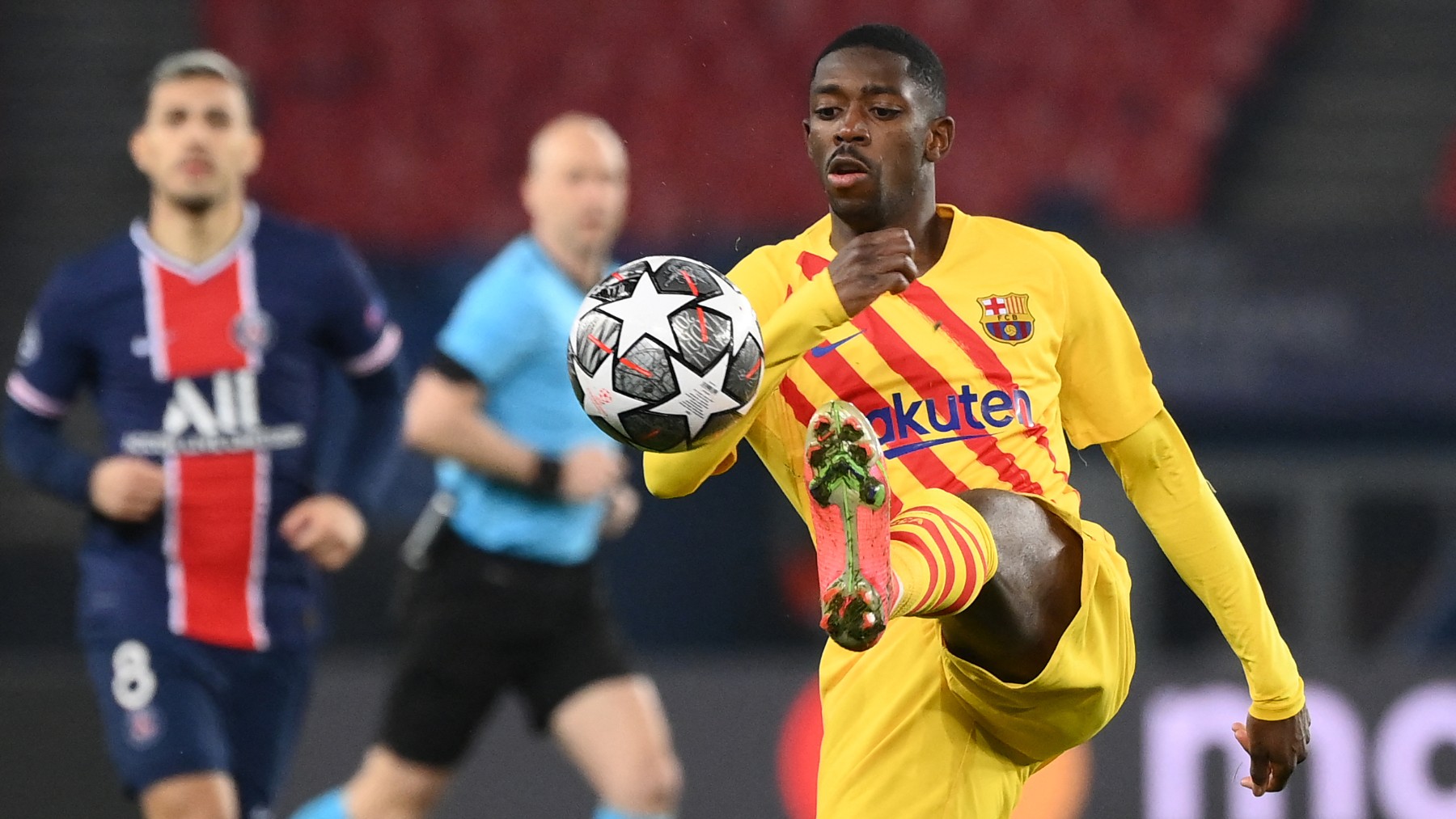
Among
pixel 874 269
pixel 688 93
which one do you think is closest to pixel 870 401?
pixel 874 269

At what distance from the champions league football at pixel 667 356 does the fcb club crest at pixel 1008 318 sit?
465 millimetres

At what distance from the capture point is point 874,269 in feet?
10.0

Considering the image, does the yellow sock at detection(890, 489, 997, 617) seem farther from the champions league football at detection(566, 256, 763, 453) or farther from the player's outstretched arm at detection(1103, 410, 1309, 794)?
the player's outstretched arm at detection(1103, 410, 1309, 794)

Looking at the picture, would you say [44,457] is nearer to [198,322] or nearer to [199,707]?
[198,322]

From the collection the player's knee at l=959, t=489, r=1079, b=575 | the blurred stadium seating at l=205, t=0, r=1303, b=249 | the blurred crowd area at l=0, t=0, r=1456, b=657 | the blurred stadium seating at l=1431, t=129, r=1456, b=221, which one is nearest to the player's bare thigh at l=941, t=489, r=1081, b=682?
the player's knee at l=959, t=489, r=1079, b=575

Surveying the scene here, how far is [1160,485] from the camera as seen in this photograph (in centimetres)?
347

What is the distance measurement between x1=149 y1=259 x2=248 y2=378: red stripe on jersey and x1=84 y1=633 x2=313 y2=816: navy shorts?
623 mm

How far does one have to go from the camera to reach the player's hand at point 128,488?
4.54 m

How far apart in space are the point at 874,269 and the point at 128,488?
84.9 inches

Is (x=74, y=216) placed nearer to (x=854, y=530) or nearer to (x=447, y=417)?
(x=447, y=417)

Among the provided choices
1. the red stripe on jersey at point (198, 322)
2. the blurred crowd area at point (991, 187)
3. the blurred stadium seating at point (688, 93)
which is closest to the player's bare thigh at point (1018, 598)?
the red stripe on jersey at point (198, 322)

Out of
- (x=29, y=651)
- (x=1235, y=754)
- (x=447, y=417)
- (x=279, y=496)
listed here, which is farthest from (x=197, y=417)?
(x=29, y=651)

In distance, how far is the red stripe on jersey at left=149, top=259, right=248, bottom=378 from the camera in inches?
184

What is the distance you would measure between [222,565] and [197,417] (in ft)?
1.12
